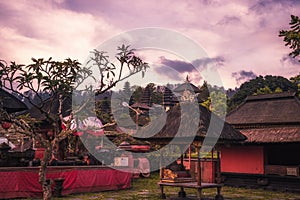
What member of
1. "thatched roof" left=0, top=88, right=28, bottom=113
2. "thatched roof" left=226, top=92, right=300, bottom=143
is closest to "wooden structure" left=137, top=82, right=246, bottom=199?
"thatched roof" left=226, top=92, right=300, bottom=143

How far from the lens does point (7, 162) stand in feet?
54.3

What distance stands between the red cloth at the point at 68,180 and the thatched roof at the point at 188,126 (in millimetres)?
3133

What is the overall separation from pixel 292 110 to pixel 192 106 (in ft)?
25.1

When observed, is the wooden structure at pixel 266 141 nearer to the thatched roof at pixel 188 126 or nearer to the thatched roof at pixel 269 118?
the thatched roof at pixel 269 118

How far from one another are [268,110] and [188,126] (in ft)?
28.6

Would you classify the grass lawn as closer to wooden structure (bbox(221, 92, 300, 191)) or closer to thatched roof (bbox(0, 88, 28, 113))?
wooden structure (bbox(221, 92, 300, 191))

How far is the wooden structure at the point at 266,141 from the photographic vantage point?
20203 mm

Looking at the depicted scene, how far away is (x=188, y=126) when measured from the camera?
620 inches

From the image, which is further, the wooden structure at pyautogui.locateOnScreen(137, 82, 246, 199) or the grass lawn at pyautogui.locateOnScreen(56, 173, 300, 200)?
the grass lawn at pyautogui.locateOnScreen(56, 173, 300, 200)

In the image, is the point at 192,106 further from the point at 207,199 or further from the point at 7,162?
the point at 7,162

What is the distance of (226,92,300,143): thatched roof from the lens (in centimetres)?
2022

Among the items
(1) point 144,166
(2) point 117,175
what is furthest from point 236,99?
(2) point 117,175

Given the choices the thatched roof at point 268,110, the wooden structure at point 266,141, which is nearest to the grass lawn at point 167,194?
the wooden structure at point 266,141

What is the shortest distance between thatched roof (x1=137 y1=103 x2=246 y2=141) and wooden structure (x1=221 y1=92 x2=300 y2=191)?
441cm
